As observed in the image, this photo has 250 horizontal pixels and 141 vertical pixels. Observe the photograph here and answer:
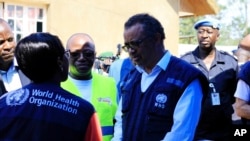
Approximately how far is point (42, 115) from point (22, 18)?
862 centimetres

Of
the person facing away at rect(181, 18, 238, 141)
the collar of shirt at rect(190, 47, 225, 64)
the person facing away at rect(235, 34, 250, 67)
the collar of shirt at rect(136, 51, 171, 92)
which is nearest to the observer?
the collar of shirt at rect(136, 51, 171, 92)

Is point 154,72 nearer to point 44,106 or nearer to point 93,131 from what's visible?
point 93,131

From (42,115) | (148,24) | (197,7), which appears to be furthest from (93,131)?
(197,7)

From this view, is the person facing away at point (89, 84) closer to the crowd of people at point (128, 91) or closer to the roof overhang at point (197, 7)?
the crowd of people at point (128, 91)

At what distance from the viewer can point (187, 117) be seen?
3115 mm

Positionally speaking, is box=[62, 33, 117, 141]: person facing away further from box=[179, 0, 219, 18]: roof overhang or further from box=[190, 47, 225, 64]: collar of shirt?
box=[179, 0, 219, 18]: roof overhang

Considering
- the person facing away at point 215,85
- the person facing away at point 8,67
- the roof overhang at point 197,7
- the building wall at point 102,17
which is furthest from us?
the roof overhang at point 197,7

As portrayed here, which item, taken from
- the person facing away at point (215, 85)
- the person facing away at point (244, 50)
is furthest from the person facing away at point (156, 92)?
the person facing away at point (215, 85)

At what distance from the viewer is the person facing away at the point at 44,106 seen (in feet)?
8.05

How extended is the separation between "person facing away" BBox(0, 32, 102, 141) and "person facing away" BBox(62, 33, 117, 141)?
1.57 metres

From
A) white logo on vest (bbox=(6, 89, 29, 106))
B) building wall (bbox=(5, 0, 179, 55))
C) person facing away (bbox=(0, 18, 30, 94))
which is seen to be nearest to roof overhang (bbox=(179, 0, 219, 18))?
building wall (bbox=(5, 0, 179, 55))

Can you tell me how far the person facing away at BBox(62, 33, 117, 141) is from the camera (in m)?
4.18

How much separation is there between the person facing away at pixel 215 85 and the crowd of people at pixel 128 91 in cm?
1

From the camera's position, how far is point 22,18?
10781 millimetres
